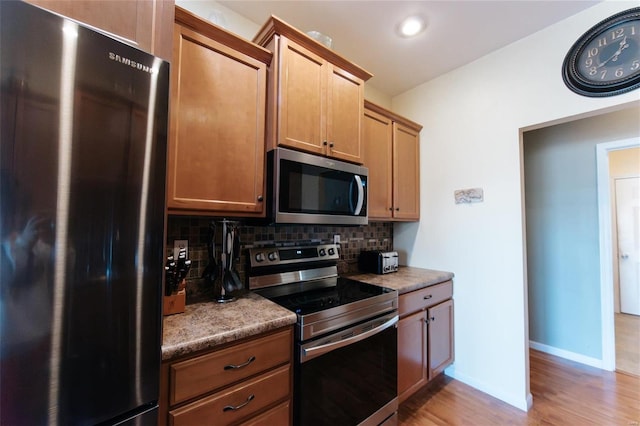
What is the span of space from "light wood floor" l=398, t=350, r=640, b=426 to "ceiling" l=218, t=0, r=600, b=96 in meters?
2.62

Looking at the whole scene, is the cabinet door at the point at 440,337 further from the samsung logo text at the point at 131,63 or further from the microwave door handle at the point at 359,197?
the samsung logo text at the point at 131,63

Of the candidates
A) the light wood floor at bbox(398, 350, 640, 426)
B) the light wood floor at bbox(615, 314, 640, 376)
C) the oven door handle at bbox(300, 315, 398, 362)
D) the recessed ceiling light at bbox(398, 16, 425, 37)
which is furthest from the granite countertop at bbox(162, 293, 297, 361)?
the light wood floor at bbox(615, 314, 640, 376)

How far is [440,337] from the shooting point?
7.05 feet

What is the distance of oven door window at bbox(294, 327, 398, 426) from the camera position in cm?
121

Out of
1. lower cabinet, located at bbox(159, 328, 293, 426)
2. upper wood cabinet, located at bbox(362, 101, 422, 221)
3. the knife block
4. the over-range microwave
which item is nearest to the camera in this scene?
lower cabinet, located at bbox(159, 328, 293, 426)

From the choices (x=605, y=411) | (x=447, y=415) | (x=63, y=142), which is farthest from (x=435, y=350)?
(x=63, y=142)

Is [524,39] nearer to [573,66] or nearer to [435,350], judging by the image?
[573,66]

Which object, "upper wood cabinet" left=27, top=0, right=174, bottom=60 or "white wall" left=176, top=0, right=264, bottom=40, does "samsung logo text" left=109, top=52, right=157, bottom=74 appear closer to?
"upper wood cabinet" left=27, top=0, right=174, bottom=60

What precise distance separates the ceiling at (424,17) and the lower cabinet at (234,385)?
1.96 meters

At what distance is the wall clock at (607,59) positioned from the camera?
61.5 inches

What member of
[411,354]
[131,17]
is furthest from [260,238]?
[411,354]

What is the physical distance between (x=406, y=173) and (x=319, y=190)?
1192mm

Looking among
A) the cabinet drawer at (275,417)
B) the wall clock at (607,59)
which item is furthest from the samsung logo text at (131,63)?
the wall clock at (607,59)

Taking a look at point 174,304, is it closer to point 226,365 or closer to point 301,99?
point 226,365
